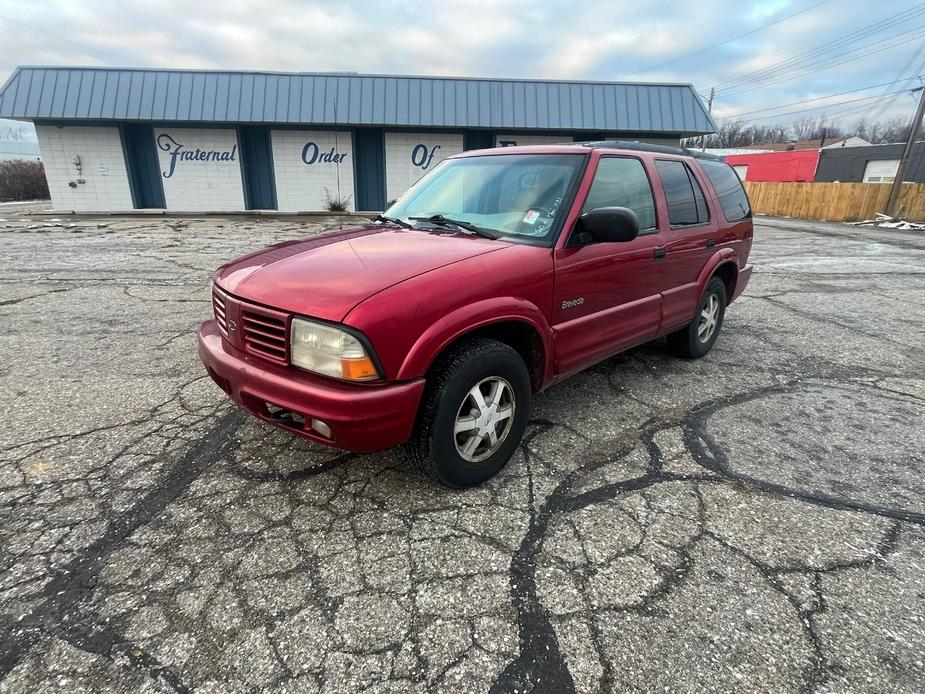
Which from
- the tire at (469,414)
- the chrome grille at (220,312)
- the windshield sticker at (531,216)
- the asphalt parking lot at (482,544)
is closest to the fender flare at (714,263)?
the asphalt parking lot at (482,544)

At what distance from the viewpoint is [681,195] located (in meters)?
4.09

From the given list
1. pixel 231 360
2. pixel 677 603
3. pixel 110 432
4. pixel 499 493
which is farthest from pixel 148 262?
pixel 677 603

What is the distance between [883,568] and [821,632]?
60cm

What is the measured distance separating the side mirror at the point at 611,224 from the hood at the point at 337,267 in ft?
1.70

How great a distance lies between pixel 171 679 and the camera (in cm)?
174

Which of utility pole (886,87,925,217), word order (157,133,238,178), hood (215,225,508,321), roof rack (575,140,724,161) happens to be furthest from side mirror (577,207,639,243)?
utility pole (886,87,925,217)

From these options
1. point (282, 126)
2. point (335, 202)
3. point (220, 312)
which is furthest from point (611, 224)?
point (282, 126)

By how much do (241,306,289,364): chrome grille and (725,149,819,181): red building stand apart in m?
48.3

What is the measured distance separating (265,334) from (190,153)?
19691 mm

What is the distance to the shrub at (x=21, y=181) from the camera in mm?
24953

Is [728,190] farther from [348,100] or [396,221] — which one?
[348,100]

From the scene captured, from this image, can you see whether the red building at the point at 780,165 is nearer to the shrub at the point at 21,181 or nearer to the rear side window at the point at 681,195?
the rear side window at the point at 681,195

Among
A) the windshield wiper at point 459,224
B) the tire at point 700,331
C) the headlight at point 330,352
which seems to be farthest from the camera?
the tire at point 700,331

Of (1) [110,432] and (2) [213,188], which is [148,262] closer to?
(1) [110,432]
